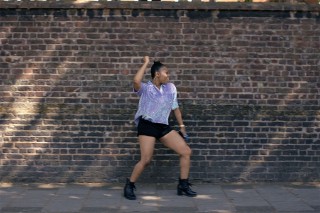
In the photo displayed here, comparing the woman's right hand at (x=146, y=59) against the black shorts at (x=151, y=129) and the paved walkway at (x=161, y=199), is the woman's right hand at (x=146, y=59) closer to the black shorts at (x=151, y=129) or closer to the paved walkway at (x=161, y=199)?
the black shorts at (x=151, y=129)

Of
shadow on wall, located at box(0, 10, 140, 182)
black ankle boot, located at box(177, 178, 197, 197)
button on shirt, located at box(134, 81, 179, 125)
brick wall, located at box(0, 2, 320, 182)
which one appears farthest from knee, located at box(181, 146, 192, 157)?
shadow on wall, located at box(0, 10, 140, 182)

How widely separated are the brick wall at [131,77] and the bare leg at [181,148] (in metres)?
0.74

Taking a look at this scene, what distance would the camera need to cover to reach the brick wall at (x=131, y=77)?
30.7ft

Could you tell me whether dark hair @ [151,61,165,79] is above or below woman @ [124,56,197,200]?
above

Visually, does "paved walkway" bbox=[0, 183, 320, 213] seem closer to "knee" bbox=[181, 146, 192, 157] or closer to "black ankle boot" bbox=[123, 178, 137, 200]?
"black ankle boot" bbox=[123, 178, 137, 200]

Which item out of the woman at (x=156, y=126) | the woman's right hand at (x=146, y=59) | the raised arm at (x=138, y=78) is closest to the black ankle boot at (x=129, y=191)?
the woman at (x=156, y=126)

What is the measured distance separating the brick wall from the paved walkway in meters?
0.29

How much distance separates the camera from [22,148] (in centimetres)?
943

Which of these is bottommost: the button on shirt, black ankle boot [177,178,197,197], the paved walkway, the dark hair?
the paved walkway

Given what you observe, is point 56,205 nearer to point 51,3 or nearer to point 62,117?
point 62,117

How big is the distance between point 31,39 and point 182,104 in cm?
243

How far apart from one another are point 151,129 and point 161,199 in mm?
955

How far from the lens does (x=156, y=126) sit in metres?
8.66

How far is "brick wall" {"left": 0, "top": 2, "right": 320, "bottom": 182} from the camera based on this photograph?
937 cm
